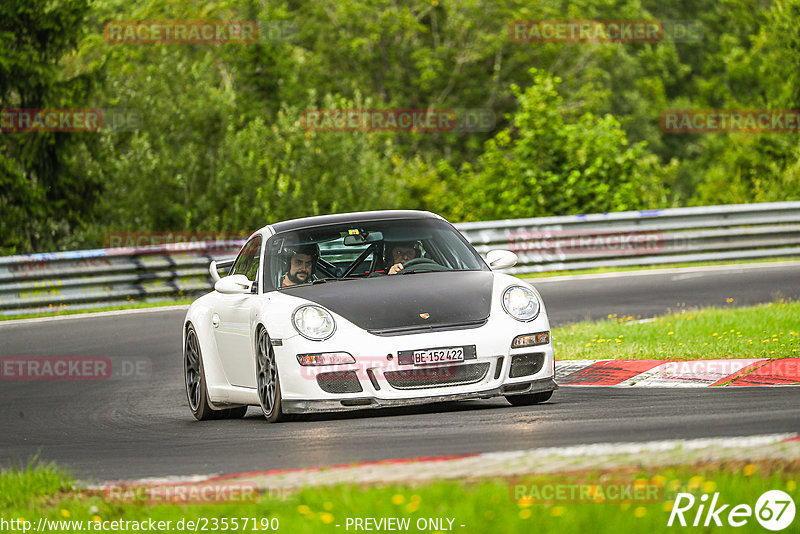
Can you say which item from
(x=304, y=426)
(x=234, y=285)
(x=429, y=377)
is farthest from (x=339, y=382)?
(x=234, y=285)

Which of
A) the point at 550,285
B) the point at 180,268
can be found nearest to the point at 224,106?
the point at 180,268

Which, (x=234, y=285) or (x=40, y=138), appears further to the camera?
(x=40, y=138)

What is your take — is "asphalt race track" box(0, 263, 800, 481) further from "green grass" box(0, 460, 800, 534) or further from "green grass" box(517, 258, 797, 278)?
"green grass" box(517, 258, 797, 278)

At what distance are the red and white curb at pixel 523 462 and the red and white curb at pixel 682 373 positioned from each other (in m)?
3.54

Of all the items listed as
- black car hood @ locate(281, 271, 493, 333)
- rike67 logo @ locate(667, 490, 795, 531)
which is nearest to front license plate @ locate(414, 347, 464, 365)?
black car hood @ locate(281, 271, 493, 333)

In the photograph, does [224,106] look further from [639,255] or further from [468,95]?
[468,95]

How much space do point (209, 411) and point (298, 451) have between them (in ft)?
10.2

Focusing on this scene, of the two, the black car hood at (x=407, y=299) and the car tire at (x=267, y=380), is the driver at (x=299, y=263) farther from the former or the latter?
the car tire at (x=267, y=380)

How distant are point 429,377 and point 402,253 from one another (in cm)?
165

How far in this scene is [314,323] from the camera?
8.73 meters

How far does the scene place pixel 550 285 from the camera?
2005cm

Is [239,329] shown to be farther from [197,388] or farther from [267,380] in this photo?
[197,388]

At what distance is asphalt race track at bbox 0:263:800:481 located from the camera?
23.7 ft

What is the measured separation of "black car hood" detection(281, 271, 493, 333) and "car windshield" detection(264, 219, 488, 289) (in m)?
0.37
